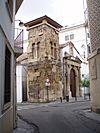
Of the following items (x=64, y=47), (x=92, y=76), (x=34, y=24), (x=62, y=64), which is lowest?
(x=92, y=76)

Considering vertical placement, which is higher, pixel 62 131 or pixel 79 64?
pixel 79 64

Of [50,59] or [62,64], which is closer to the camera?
[50,59]

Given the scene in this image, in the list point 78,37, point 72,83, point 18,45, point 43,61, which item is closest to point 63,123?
point 18,45

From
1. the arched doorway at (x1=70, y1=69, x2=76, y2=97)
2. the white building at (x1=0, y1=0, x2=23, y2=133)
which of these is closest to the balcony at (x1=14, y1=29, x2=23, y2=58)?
the white building at (x1=0, y1=0, x2=23, y2=133)

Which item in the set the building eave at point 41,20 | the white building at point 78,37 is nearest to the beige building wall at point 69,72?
the white building at point 78,37

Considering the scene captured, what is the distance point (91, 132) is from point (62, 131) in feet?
3.69

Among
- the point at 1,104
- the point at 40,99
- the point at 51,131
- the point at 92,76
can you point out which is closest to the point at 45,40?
the point at 40,99

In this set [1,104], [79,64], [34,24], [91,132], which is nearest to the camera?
[1,104]

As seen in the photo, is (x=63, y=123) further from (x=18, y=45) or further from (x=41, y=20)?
(x=41, y=20)

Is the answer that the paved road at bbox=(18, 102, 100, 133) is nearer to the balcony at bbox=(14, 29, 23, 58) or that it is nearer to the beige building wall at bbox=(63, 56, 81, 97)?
the balcony at bbox=(14, 29, 23, 58)

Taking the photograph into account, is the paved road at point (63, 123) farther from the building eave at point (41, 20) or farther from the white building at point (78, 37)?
the white building at point (78, 37)

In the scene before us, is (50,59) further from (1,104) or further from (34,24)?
(1,104)

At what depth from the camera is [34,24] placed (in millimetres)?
34000

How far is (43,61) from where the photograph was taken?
3127cm
